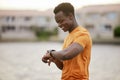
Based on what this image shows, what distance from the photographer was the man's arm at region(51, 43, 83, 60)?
2.67 metres

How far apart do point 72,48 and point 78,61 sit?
13 cm

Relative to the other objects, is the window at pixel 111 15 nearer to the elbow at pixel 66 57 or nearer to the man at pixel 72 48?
the man at pixel 72 48

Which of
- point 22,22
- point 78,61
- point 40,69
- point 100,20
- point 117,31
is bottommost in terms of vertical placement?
point 22,22

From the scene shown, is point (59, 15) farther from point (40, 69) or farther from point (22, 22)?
point (22, 22)

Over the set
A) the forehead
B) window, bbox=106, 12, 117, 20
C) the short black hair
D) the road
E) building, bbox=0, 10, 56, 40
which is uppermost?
the short black hair

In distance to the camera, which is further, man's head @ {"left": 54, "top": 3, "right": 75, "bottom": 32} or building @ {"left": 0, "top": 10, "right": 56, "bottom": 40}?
building @ {"left": 0, "top": 10, "right": 56, "bottom": 40}

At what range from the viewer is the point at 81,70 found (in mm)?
2762

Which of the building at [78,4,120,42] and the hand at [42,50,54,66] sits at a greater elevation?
the hand at [42,50,54,66]

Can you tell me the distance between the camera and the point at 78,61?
9.07 ft

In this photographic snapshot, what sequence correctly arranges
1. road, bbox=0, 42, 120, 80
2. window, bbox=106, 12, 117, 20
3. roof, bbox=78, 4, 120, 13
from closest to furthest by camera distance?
road, bbox=0, 42, 120, 80, window, bbox=106, 12, 117, 20, roof, bbox=78, 4, 120, 13

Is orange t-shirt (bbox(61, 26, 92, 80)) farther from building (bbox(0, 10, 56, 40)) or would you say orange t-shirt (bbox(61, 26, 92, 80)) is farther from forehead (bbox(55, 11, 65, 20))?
building (bbox(0, 10, 56, 40))

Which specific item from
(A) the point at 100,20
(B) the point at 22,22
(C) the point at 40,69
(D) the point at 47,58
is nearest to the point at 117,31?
(A) the point at 100,20

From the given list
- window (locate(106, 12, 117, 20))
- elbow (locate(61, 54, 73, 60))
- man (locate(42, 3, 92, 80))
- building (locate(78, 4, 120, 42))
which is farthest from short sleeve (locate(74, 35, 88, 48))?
window (locate(106, 12, 117, 20))

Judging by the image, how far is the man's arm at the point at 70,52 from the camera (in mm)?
2668
